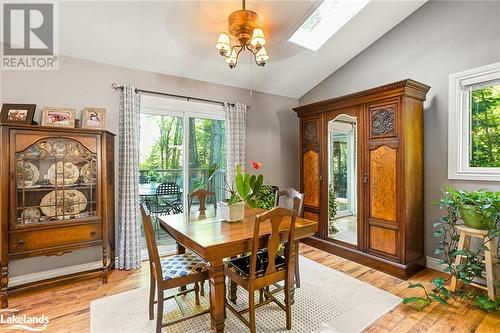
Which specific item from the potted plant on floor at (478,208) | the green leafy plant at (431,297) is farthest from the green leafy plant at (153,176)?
the potted plant on floor at (478,208)

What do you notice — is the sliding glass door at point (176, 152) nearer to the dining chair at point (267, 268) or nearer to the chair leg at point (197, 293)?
the chair leg at point (197, 293)

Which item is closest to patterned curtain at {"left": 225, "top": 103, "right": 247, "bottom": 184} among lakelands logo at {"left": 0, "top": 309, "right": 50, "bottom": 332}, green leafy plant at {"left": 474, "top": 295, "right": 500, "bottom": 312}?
lakelands logo at {"left": 0, "top": 309, "right": 50, "bottom": 332}

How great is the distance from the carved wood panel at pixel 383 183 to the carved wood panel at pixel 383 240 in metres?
0.15

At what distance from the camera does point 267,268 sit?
6.25 ft

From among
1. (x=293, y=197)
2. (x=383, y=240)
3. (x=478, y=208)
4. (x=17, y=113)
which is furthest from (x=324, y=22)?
(x=17, y=113)

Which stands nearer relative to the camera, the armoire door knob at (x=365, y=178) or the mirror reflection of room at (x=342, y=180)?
the armoire door knob at (x=365, y=178)

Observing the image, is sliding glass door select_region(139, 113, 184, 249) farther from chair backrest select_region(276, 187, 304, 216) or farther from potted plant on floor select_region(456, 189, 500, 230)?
potted plant on floor select_region(456, 189, 500, 230)

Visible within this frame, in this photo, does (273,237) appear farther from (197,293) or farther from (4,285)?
(4,285)

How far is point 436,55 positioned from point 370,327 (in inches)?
121

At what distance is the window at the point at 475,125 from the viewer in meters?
2.68

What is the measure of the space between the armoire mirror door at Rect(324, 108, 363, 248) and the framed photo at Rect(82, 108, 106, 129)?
9.50 ft

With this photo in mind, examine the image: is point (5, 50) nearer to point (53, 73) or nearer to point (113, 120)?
point (53, 73)

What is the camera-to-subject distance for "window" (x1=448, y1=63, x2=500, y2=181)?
2680 mm

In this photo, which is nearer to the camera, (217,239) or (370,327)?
(217,239)
